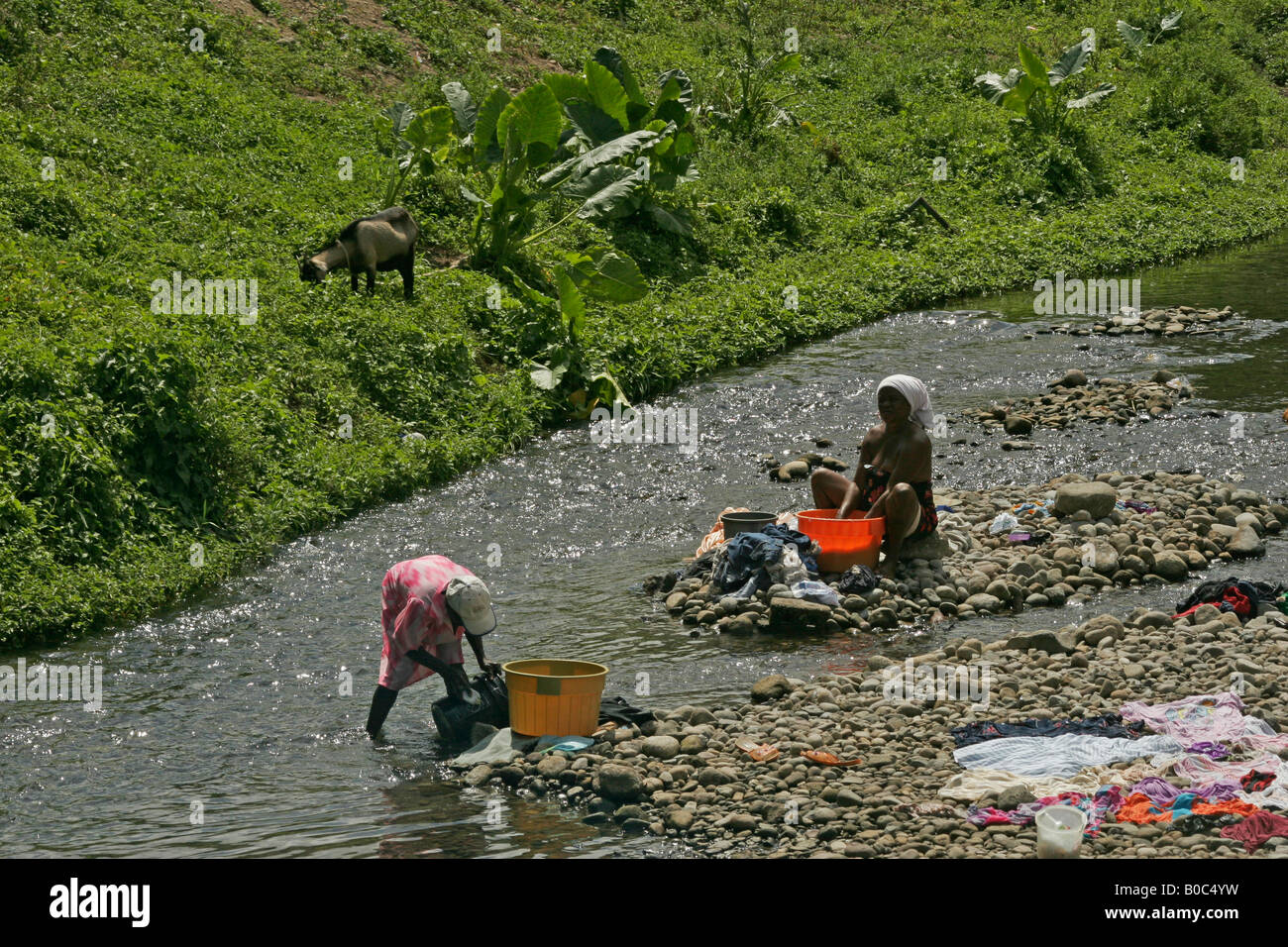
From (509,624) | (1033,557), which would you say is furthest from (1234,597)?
(509,624)

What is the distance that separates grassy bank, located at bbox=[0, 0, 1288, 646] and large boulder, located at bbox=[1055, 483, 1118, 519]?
5445mm

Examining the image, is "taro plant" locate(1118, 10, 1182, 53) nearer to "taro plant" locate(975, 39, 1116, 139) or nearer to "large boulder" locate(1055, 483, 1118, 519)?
"taro plant" locate(975, 39, 1116, 139)

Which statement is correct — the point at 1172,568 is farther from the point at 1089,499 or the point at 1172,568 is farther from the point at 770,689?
the point at 770,689

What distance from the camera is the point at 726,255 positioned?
21047 millimetres

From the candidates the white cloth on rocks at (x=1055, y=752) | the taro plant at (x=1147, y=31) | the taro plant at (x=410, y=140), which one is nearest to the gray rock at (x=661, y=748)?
the white cloth on rocks at (x=1055, y=752)

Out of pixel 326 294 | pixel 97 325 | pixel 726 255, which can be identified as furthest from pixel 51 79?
pixel 726 255

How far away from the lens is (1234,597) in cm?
945

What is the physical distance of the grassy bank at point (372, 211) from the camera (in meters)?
11.5

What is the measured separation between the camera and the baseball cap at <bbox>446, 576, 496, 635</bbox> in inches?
291

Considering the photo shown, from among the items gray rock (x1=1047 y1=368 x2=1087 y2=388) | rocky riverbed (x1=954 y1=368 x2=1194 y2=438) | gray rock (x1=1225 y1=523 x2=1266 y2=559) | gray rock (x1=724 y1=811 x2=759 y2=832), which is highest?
gray rock (x1=1047 y1=368 x2=1087 y2=388)

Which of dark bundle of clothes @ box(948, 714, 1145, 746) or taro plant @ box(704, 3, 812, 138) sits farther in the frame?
taro plant @ box(704, 3, 812, 138)

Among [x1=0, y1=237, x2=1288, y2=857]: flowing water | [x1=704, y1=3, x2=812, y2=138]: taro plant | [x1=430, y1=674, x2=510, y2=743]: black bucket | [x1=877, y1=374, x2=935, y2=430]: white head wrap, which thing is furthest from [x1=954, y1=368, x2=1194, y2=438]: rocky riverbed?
[x1=704, y1=3, x2=812, y2=138]: taro plant

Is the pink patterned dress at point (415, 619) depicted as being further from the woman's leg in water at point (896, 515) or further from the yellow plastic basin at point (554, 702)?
the woman's leg in water at point (896, 515)
